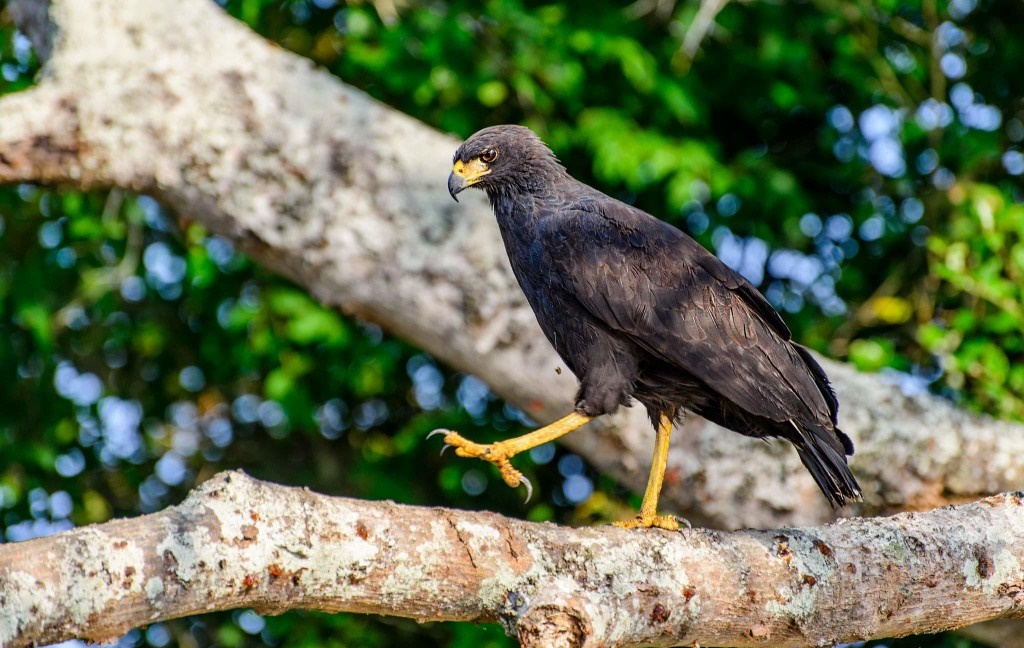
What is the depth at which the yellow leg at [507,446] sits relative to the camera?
3853mm

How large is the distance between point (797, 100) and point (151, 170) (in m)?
3.21

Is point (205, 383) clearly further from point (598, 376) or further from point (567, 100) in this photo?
point (598, 376)

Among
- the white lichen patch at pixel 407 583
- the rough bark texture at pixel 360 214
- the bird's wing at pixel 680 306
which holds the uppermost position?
the bird's wing at pixel 680 306

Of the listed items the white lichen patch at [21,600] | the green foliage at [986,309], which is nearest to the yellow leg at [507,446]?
the white lichen patch at [21,600]

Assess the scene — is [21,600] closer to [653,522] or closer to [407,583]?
[407,583]

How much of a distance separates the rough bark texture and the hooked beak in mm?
656

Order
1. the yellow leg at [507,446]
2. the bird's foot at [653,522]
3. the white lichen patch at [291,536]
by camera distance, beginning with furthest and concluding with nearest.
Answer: the bird's foot at [653,522]
the yellow leg at [507,446]
the white lichen patch at [291,536]

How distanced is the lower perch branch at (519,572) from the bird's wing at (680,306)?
2.02 feet

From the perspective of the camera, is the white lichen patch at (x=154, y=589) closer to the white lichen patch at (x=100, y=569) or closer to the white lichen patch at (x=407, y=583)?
the white lichen patch at (x=100, y=569)

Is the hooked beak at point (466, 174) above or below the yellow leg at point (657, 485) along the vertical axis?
above

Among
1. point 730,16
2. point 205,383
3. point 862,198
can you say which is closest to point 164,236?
point 205,383

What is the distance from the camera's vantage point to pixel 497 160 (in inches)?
179

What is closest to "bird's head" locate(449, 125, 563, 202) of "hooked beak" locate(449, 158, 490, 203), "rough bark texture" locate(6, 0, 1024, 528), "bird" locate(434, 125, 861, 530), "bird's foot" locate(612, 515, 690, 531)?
"hooked beak" locate(449, 158, 490, 203)

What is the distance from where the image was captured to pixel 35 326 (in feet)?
19.0
